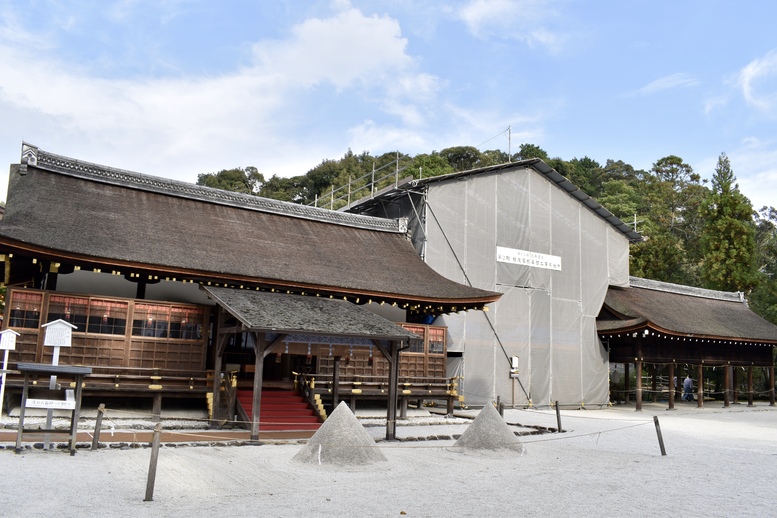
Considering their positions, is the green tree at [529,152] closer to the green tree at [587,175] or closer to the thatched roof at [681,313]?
the green tree at [587,175]

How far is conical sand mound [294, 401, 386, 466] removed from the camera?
35.5ft

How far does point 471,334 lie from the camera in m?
23.6

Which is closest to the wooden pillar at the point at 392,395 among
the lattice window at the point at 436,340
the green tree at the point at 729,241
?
the lattice window at the point at 436,340

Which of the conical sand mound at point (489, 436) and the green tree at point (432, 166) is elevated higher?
the green tree at point (432, 166)

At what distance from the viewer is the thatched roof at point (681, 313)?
2655 centimetres

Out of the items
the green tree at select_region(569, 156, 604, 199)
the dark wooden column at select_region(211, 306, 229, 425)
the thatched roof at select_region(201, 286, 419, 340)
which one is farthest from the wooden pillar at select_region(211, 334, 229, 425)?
the green tree at select_region(569, 156, 604, 199)

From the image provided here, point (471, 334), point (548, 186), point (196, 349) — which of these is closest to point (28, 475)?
point (196, 349)

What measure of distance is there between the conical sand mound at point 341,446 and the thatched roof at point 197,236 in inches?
225

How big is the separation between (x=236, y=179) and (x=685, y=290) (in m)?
42.7

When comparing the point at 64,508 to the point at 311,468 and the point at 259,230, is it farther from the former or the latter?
the point at 259,230

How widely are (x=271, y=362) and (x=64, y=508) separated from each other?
39.5ft

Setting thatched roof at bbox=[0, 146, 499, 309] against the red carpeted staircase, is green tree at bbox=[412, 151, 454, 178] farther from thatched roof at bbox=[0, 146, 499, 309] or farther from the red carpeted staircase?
the red carpeted staircase

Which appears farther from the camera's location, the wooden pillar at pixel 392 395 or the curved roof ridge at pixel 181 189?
the curved roof ridge at pixel 181 189

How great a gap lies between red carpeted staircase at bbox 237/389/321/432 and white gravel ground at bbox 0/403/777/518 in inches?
80.6
